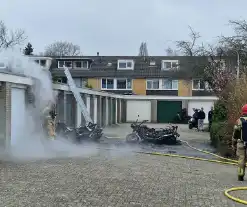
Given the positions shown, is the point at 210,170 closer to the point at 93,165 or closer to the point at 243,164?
the point at 243,164

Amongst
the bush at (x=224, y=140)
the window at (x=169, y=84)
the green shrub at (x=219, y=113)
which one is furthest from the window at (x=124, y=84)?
the bush at (x=224, y=140)

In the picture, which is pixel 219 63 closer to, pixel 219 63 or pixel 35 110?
pixel 219 63

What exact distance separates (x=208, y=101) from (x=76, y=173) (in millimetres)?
34496

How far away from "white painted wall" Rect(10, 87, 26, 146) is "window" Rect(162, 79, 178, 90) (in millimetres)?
32716

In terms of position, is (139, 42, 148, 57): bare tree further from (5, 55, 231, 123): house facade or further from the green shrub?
the green shrub

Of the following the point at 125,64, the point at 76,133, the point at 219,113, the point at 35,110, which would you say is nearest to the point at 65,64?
the point at 125,64

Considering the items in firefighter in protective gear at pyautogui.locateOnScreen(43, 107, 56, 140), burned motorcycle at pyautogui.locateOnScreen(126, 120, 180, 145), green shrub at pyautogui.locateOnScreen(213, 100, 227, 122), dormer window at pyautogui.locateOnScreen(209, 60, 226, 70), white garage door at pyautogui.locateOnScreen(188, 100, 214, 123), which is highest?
dormer window at pyautogui.locateOnScreen(209, 60, 226, 70)

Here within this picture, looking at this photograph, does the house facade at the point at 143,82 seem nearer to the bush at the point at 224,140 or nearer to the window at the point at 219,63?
the window at the point at 219,63

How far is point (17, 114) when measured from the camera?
16.4 m

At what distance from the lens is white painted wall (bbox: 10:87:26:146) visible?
52.3 feet

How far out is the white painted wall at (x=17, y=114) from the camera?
15941 mm

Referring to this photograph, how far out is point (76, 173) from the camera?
35.3ft

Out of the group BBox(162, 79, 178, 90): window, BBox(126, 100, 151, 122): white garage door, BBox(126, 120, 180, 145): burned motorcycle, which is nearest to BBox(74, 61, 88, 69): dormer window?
BBox(162, 79, 178, 90): window

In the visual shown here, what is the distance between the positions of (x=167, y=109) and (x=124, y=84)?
22.9 ft
